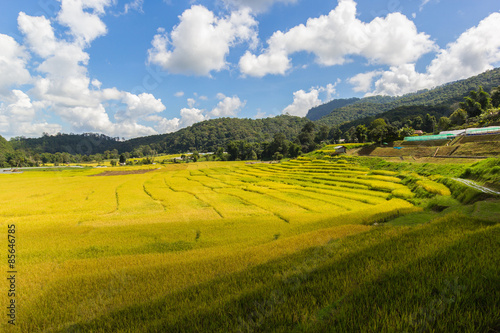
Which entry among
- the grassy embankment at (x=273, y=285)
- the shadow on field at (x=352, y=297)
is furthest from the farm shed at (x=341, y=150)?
the shadow on field at (x=352, y=297)

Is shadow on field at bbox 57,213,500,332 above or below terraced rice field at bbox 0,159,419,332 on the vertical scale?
above

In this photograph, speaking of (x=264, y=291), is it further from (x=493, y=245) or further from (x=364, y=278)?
(x=493, y=245)

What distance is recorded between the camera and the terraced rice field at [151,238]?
6180 millimetres

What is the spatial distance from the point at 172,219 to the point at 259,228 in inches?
360

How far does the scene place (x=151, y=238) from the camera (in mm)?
14273

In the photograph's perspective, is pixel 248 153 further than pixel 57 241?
Yes

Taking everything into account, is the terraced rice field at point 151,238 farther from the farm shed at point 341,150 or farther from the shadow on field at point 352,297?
the farm shed at point 341,150

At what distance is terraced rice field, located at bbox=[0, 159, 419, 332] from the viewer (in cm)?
618

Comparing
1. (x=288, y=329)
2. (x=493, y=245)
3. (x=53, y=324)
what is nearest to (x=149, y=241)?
(x=53, y=324)

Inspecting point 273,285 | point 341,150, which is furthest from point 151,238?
point 341,150

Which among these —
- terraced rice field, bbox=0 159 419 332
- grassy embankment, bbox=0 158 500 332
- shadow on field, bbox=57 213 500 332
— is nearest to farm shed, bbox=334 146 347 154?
terraced rice field, bbox=0 159 419 332

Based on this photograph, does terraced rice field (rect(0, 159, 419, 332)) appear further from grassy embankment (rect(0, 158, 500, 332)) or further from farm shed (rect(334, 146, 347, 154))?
farm shed (rect(334, 146, 347, 154))

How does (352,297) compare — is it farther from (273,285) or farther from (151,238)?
(151,238)

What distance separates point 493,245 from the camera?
16.3 feet
